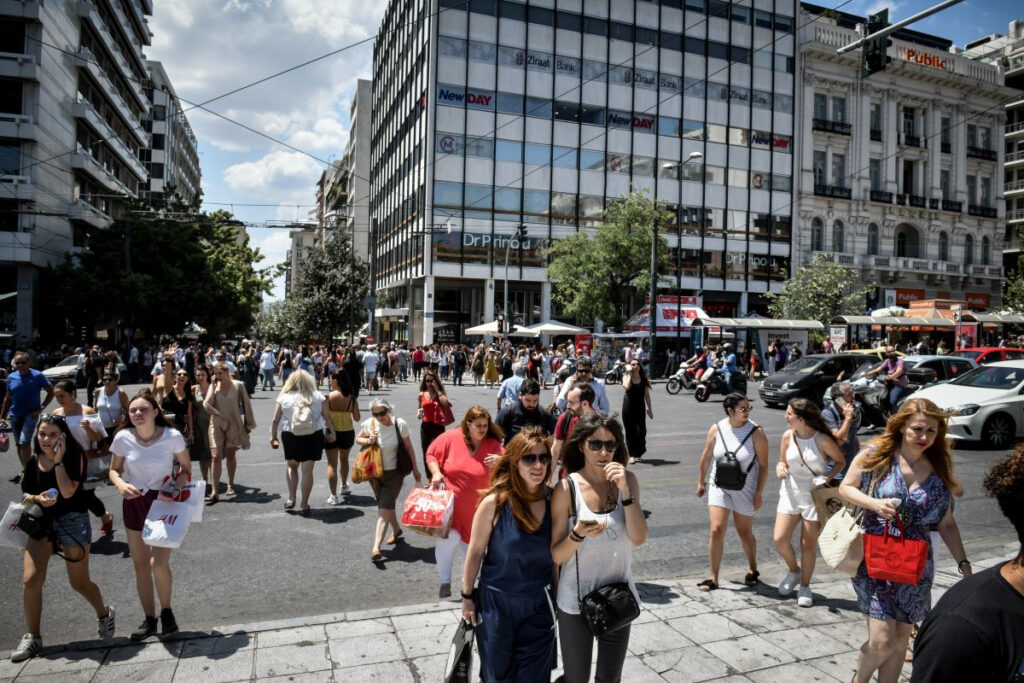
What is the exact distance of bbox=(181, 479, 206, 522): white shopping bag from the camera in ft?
15.4

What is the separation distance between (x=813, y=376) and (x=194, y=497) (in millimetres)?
17239

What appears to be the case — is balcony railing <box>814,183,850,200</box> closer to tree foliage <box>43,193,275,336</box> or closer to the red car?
the red car

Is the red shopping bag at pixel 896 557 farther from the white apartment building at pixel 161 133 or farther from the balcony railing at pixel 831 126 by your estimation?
the white apartment building at pixel 161 133

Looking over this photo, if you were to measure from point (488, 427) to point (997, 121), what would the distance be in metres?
64.4

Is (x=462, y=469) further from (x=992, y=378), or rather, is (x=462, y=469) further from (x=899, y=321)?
(x=899, y=321)

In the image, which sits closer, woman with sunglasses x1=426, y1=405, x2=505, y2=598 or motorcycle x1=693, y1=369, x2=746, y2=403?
woman with sunglasses x1=426, y1=405, x2=505, y2=598

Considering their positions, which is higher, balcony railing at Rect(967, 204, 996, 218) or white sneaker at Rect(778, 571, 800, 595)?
balcony railing at Rect(967, 204, 996, 218)

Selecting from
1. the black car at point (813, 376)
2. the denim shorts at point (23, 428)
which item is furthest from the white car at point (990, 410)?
the denim shorts at point (23, 428)

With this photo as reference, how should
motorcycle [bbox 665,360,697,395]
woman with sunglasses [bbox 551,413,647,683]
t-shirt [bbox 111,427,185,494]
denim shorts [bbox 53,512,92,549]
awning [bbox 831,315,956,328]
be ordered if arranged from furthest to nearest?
awning [bbox 831,315,956,328] → motorcycle [bbox 665,360,697,395] → t-shirt [bbox 111,427,185,494] → denim shorts [bbox 53,512,92,549] → woman with sunglasses [bbox 551,413,647,683]

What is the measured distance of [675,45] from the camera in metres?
43.6

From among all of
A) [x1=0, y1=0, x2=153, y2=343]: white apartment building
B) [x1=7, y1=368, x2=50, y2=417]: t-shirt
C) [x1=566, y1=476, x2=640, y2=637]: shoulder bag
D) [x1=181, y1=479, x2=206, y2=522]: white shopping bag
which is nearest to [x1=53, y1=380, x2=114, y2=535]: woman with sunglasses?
[x1=181, y1=479, x2=206, y2=522]: white shopping bag

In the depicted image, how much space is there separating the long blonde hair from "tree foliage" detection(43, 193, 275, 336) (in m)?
28.6

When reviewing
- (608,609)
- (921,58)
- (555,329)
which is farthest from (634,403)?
(921,58)

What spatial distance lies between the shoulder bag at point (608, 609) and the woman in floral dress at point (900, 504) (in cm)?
140
